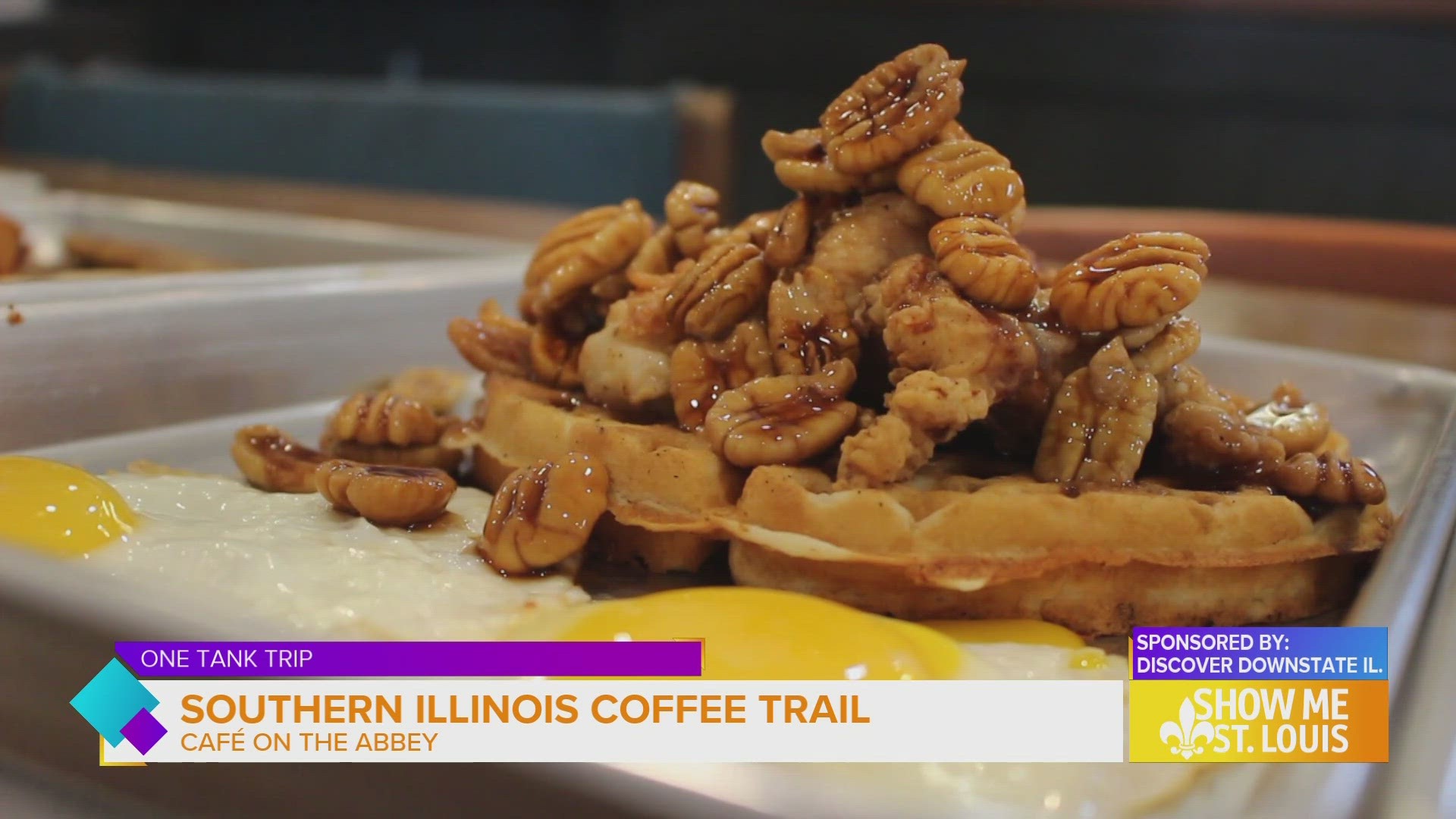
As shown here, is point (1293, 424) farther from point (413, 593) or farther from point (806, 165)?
point (413, 593)

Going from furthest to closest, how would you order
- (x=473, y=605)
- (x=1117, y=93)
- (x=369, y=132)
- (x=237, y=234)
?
(x=369, y=132) → (x=1117, y=93) → (x=237, y=234) → (x=473, y=605)

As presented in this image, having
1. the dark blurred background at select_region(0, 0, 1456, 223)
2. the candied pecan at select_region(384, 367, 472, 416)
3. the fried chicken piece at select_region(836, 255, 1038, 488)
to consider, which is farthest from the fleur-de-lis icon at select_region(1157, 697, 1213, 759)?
the dark blurred background at select_region(0, 0, 1456, 223)

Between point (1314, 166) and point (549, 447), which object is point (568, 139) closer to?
point (1314, 166)

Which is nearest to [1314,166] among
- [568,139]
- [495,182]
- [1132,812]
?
[568,139]

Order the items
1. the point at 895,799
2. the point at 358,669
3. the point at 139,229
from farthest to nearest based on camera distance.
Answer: the point at 139,229
the point at 358,669
the point at 895,799

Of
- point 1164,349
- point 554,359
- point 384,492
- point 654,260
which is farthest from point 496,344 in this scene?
point 1164,349

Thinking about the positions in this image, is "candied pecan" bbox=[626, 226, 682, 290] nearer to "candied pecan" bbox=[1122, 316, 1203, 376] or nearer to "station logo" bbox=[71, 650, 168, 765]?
"candied pecan" bbox=[1122, 316, 1203, 376]
